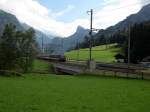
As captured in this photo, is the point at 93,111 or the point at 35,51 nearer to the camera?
the point at 93,111

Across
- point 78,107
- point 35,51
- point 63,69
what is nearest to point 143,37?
point 63,69

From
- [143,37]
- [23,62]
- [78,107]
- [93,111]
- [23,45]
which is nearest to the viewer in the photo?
[93,111]

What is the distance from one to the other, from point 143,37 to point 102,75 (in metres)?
48.5

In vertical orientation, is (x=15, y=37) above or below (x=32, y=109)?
above

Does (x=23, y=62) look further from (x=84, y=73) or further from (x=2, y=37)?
(x=84, y=73)

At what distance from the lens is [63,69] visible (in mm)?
86625

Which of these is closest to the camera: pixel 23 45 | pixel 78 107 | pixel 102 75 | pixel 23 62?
pixel 78 107

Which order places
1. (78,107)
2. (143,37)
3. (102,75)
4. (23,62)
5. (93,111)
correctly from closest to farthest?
(93,111)
(78,107)
(102,75)
(23,62)
(143,37)

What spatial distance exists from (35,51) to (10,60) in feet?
20.9

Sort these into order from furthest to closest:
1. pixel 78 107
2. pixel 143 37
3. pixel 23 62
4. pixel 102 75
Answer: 1. pixel 143 37
2. pixel 23 62
3. pixel 102 75
4. pixel 78 107

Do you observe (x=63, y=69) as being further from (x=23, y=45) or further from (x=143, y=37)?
(x=143, y=37)

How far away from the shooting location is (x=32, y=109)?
18031 mm

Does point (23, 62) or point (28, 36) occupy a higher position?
point (28, 36)

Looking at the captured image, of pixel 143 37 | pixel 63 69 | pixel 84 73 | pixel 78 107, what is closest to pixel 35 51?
pixel 63 69
